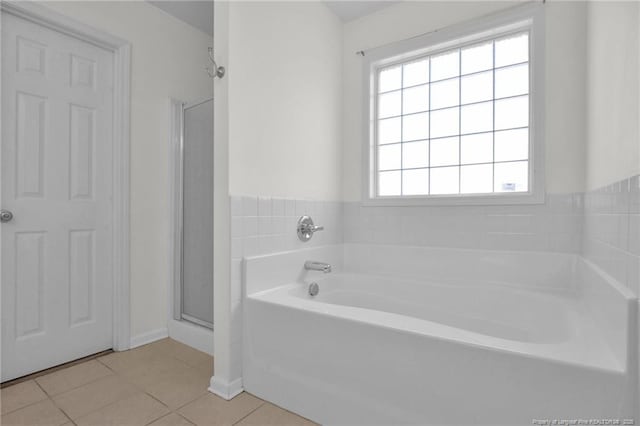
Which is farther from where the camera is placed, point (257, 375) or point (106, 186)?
point (106, 186)

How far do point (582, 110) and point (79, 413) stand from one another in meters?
2.94

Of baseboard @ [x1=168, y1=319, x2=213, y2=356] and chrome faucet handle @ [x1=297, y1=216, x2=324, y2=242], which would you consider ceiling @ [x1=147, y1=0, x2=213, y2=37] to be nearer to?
chrome faucet handle @ [x1=297, y1=216, x2=324, y2=242]

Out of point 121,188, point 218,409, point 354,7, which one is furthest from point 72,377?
point 354,7

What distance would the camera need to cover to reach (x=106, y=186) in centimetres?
212

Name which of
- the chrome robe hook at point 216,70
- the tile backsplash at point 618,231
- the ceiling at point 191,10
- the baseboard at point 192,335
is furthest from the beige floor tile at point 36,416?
the ceiling at point 191,10

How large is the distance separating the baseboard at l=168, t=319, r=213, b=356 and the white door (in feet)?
1.32

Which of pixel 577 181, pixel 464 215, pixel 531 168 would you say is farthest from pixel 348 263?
pixel 577 181

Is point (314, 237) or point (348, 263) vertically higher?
point (314, 237)

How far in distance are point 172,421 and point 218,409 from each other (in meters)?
0.20

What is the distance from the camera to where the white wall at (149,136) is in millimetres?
2219

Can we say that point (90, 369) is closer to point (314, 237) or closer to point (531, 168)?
point (314, 237)

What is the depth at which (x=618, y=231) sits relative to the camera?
993 mm

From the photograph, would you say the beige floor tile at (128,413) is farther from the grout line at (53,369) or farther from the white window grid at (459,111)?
the white window grid at (459,111)

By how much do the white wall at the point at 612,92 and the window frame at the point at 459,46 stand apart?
0.23 metres
